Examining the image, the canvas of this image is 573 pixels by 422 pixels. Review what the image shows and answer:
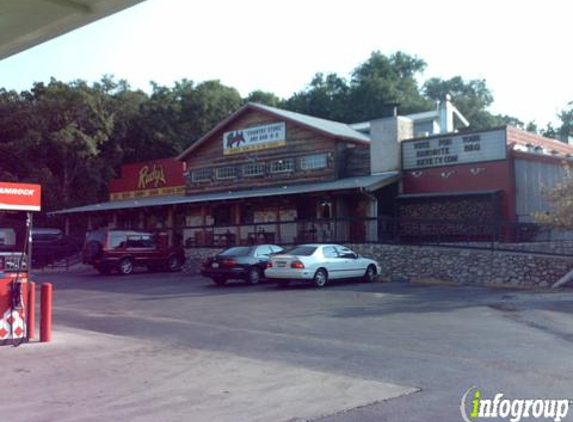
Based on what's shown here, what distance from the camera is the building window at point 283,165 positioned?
34094 mm

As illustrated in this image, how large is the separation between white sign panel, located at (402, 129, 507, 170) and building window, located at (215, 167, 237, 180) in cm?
1090

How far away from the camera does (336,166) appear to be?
3222 cm

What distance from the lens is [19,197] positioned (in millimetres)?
Answer: 11586

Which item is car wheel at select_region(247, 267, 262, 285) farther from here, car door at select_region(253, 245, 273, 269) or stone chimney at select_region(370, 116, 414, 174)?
stone chimney at select_region(370, 116, 414, 174)

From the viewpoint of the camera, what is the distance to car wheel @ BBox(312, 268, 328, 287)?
2144 centimetres

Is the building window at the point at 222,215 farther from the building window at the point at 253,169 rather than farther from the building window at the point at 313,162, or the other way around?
the building window at the point at 313,162

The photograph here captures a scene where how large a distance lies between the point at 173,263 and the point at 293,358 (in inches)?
885

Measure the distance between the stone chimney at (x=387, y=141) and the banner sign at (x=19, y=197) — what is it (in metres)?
20.1

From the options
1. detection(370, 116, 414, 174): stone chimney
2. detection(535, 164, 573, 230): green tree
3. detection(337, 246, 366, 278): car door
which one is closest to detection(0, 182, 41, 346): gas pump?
detection(337, 246, 366, 278): car door

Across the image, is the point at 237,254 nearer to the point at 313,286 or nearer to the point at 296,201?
the point at 313,286

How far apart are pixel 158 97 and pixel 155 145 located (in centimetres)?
486

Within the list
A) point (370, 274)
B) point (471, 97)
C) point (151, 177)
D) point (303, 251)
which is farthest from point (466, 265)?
point (471, 97)

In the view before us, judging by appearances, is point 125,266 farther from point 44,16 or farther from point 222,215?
point 44,16

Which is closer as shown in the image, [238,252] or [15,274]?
[15,274]
